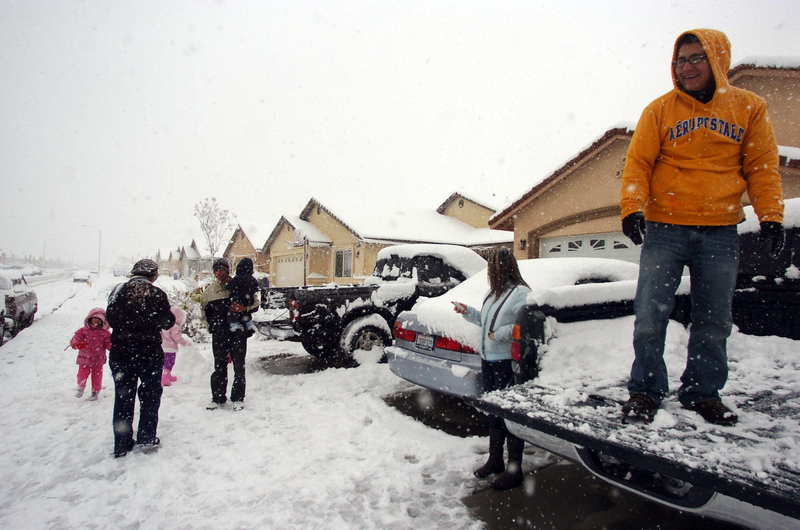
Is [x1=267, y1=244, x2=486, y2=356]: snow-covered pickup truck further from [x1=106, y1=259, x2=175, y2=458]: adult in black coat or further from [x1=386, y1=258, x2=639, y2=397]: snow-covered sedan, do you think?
[x1=106, y1=259, x2=175, y2=458]: adult in black coat

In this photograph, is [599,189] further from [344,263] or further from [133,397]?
[344,263]

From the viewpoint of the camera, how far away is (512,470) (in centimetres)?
266

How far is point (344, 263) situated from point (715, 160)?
806 inches

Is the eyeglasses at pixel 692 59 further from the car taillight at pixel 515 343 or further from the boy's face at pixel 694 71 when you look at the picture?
the car taillight at pixel 515 343

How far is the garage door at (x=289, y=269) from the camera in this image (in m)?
24.5

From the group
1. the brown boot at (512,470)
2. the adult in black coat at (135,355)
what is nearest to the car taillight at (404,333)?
the brown boot at (512,470)

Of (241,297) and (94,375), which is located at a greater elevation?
(241,297)

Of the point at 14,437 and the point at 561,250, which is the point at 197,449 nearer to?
the point at 14,437

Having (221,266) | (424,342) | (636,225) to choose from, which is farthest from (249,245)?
(636,225)

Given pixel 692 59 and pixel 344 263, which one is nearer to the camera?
pixel 692 59

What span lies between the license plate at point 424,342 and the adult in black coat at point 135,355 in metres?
2.22

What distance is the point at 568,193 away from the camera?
10453mm

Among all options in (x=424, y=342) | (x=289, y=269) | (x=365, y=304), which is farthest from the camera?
(x=289, y=269)

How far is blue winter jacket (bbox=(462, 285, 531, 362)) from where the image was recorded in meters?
2.76
